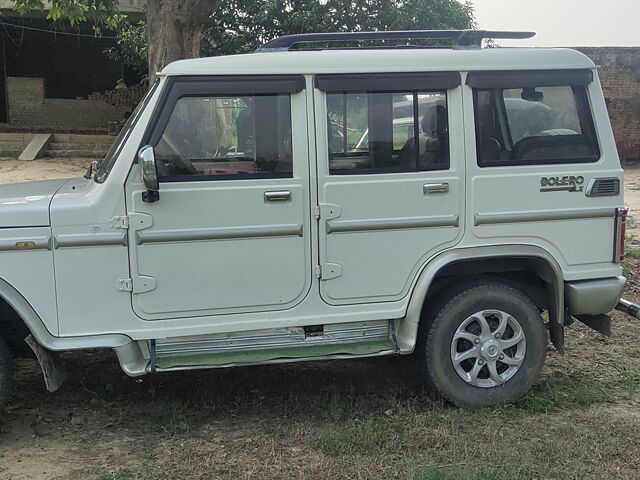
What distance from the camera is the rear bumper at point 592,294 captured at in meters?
4.33

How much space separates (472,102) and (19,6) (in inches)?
230

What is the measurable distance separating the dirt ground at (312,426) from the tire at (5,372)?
27 centimetres

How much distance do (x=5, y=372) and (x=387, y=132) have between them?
8.84ft

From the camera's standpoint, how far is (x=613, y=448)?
3.83 meters

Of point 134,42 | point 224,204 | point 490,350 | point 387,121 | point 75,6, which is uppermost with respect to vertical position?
Result: point 134,42

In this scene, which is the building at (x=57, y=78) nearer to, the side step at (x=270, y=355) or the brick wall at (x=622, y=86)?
the brick wall at (x=622, y=86)

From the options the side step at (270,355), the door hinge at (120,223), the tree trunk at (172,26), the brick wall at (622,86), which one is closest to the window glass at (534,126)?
the side step at (270,355)

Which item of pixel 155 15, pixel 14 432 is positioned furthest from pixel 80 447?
pixel 155 15

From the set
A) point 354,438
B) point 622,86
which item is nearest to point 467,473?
point 354,438

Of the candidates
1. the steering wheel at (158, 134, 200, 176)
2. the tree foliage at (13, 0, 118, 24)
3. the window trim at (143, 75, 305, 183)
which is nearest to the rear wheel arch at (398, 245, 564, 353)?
the window trim at (143, 75, 305, 183)

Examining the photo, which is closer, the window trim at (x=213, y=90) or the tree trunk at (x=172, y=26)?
the window trim at (x=213, y=90)

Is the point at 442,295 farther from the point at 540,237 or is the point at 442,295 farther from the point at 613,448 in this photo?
the point at 613,448

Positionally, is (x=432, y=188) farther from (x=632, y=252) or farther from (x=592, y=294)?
(x=632, y=252)

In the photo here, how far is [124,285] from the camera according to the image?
3842 mm
